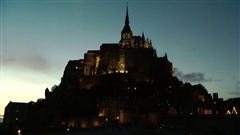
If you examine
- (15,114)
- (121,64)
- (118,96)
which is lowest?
(15,114)

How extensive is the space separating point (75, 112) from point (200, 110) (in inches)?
1186

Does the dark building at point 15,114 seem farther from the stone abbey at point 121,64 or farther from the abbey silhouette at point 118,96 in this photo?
the stone abbey at point 121,64

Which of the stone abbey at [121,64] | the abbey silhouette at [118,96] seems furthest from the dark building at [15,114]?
the stone abbey at [121,64]

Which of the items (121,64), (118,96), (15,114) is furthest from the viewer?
(121,64)

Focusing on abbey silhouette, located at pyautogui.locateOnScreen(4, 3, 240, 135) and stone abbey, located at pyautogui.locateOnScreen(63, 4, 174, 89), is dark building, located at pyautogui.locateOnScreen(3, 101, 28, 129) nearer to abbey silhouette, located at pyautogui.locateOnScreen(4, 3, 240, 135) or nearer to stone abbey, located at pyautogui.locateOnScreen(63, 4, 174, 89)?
abbey silhouette, located at pyautogui.locateOnScreen(4, 3, 240, 135)

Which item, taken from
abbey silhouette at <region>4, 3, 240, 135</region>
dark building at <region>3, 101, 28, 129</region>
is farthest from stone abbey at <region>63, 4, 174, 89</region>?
dark building at <region>3, 101, 28, 129</region>

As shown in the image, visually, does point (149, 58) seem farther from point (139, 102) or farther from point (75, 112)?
point (75, 112)

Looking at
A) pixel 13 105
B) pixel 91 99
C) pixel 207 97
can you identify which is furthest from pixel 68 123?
pixel 207 97

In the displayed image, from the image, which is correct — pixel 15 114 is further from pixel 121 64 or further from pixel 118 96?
pixel 118 96

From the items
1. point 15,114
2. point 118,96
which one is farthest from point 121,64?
point 15,114

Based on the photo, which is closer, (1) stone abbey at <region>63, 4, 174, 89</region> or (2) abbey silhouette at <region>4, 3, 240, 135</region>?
(2) abbey silhouette at <region>4, 3, 240, 135</region>

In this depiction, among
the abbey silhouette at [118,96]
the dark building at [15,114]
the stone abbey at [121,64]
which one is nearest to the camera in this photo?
the abbey silhouette at [118,96]

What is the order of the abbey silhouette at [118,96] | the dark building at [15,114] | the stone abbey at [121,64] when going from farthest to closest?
1. the stone abbey at [121,64]
2. the dark building at [15,114]
3. the abbey silhouette at [118,96]

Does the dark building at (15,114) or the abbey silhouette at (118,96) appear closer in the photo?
the abbey silhouette at (118,96)
